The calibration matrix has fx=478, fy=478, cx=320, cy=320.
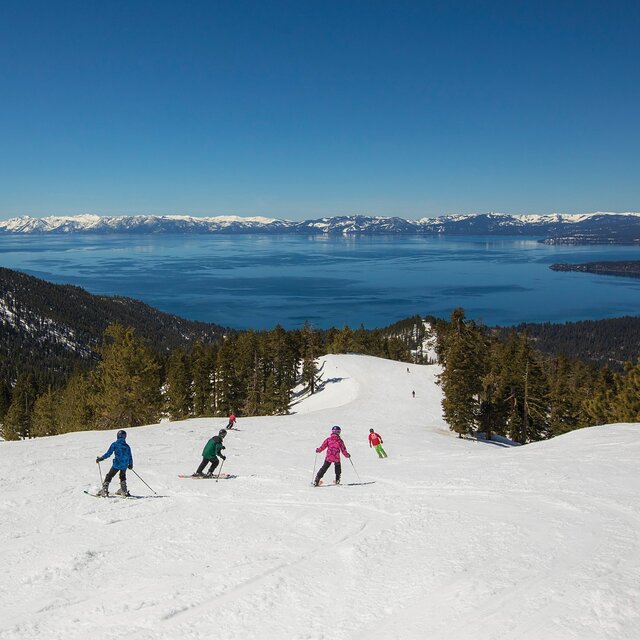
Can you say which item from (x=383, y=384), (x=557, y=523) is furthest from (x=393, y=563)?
(x=383, y=384)

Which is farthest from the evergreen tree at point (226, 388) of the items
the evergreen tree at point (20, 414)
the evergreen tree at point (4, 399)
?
the evergreen tree at point (4, 399)

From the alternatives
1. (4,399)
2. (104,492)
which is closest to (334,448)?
(104,492)

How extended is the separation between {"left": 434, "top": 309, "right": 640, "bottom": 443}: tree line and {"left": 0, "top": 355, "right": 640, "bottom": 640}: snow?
2411 cm

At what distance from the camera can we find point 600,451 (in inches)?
752

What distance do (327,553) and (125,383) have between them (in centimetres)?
3188

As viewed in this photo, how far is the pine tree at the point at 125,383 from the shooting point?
36.9 metres

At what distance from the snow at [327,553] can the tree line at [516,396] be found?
949 inches

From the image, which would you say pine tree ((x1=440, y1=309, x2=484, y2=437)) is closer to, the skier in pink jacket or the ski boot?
the skier in pink jacket

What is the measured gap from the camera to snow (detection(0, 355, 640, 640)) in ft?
21.3

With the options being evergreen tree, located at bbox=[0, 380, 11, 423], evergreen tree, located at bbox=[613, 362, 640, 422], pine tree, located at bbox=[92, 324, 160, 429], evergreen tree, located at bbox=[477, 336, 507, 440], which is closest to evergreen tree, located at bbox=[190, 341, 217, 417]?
pine tree, located at bbox=[92, 324, 160, 429]

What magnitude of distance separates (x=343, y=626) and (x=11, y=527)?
8.05 m

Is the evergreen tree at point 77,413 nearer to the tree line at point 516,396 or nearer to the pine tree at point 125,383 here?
the pine tree at point 125,383

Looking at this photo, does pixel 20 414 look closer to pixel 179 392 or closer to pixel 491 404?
pixel 179 392

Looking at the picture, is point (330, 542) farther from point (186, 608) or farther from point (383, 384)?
point (383, 384)
